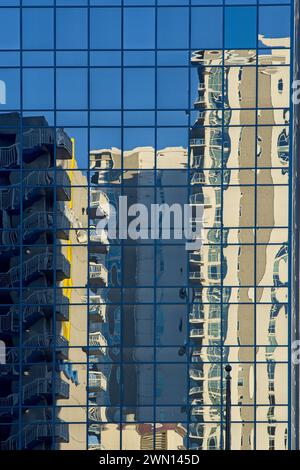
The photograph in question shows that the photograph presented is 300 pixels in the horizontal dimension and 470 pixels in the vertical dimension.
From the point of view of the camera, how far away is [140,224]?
131ft

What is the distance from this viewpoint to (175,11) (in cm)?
4000

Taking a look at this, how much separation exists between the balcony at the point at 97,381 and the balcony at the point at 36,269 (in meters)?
3.10

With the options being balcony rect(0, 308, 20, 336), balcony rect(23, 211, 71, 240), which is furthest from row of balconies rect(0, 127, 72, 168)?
balcony rect(0, 308, 20, 336)

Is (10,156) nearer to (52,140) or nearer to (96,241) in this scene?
(52,140)

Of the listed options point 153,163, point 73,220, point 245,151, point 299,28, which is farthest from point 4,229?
point 299,28

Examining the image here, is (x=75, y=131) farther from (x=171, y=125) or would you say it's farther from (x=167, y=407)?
(x=167, y=407)

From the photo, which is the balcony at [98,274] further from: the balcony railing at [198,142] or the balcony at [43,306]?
the balcony railing at [198,142]

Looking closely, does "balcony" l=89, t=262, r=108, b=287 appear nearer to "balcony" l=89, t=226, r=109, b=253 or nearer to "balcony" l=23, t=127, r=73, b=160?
"balcony" l=89, t=226, r=109, b=253

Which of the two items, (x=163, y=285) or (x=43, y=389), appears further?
(x=163, y=285)

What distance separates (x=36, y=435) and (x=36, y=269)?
5016mm

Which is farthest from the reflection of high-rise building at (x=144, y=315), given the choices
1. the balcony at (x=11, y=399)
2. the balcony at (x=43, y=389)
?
the balcony at (x=11, y=399)

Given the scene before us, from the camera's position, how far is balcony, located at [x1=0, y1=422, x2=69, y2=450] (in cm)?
3981

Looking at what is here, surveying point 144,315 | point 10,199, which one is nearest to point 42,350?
point 144,315

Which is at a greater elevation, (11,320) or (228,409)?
(11,320)
